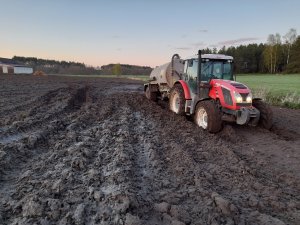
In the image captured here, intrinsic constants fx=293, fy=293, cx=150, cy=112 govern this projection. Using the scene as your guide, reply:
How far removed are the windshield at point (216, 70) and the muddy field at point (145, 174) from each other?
1.91 m

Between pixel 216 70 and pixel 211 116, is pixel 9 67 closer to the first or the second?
pixel 216 70

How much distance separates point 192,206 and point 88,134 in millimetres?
4210

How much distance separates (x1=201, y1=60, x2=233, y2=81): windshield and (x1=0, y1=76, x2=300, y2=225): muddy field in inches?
75.2

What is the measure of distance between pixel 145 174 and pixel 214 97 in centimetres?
447

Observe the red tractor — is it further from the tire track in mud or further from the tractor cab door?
the tire track in mud

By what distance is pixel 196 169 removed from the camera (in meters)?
5.39

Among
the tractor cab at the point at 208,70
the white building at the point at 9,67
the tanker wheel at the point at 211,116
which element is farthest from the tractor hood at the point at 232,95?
the white building at the point at 9,67

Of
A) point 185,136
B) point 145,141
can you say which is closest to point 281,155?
point 185,136

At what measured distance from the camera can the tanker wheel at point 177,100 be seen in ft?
32.6

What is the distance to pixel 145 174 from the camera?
516 centimetres

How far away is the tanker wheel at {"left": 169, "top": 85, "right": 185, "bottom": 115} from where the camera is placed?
9930 mm

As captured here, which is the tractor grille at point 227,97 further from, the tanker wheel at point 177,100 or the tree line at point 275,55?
the tree line at point 275,55

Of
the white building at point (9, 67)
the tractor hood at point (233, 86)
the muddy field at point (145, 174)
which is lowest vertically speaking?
the muddy field at point (145, 174)

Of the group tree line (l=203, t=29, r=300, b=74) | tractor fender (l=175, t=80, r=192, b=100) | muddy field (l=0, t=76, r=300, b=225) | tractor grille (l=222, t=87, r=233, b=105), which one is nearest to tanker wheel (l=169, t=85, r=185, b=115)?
tractor fender (l=175, t=80, r=192, b=100)
